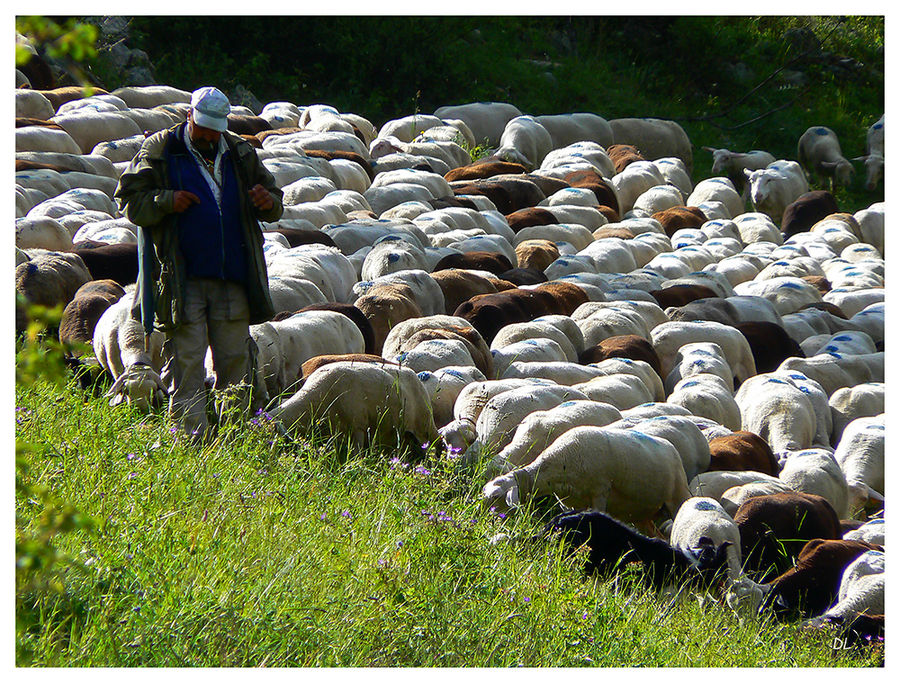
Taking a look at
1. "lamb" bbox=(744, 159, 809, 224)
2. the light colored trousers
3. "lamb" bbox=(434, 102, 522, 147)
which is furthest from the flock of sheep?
"lamb" bbox=(434, 102, 522, 147)

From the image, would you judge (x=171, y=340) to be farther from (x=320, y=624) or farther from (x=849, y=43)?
(x=849, y=43)

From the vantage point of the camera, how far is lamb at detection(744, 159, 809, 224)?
70.7ft

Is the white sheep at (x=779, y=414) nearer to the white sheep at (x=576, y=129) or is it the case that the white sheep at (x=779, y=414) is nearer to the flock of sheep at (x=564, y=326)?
the flock of sheep at (x=564, y=326)

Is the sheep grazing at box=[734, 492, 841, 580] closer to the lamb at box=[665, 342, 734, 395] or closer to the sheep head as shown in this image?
the lamb at box=[665, 342, 734, 395]

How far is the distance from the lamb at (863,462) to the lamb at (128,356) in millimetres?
5903

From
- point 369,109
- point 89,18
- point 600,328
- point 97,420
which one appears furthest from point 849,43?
point 97,420

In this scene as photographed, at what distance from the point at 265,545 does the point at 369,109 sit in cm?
2259

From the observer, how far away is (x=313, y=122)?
66.7 feet

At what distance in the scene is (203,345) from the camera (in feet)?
22.7

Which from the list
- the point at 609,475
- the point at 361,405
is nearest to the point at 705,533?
the point at 609,475

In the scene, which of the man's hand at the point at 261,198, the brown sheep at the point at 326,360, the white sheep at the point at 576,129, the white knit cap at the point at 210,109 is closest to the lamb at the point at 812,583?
the brown sheep at the point at 326,360

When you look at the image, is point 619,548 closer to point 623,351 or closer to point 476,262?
point 623,351

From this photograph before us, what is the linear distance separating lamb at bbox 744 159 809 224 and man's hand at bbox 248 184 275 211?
54.9 feet

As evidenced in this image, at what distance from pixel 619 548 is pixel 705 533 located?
90cm
